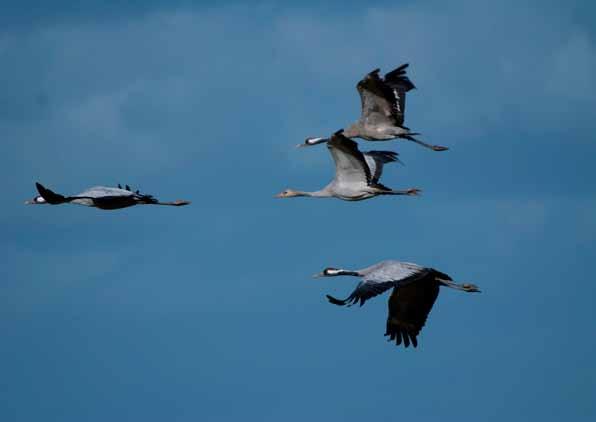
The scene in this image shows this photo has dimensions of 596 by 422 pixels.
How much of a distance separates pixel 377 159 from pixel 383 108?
111 centimetres

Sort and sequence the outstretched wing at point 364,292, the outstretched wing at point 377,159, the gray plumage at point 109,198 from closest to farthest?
1. the outstretched wing at point 364,292
2. the gray plumage at point 109,198
3. the outstretched wing at point 377,159

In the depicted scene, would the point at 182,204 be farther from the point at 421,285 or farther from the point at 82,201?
the point at 421,285

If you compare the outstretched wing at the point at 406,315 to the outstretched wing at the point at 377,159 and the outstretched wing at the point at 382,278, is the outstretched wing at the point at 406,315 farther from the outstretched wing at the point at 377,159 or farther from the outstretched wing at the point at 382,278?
the outstretched wing at the point at 377,159

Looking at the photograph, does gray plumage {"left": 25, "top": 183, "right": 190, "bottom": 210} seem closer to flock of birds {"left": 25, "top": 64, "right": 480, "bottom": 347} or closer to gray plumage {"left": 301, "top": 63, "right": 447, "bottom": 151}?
flock of birds {"left": 25, "top": 64, "right": 480, "bottom": 347}

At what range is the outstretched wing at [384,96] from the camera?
1020 inches

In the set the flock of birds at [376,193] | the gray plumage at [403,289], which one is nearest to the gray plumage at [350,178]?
the flock of birds at [376,193]

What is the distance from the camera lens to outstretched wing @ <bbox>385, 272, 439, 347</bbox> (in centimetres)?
2292

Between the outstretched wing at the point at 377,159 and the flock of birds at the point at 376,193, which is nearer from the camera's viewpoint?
the flock of birds at the point at 376,193

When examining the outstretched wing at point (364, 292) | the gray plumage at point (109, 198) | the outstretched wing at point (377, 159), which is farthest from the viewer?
the outstretched wing at point (377, 159)

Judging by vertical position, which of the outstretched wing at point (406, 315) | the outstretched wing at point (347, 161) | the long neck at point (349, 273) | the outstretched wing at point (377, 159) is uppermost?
the outstretched wing at point (347, 161)

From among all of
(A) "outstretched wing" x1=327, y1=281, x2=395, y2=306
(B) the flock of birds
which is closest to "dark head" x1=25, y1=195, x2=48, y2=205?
(B) the flock of birds

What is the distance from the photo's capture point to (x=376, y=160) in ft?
88.7

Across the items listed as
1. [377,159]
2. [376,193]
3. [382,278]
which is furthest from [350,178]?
[382,278]

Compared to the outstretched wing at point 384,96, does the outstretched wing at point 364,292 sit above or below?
below
